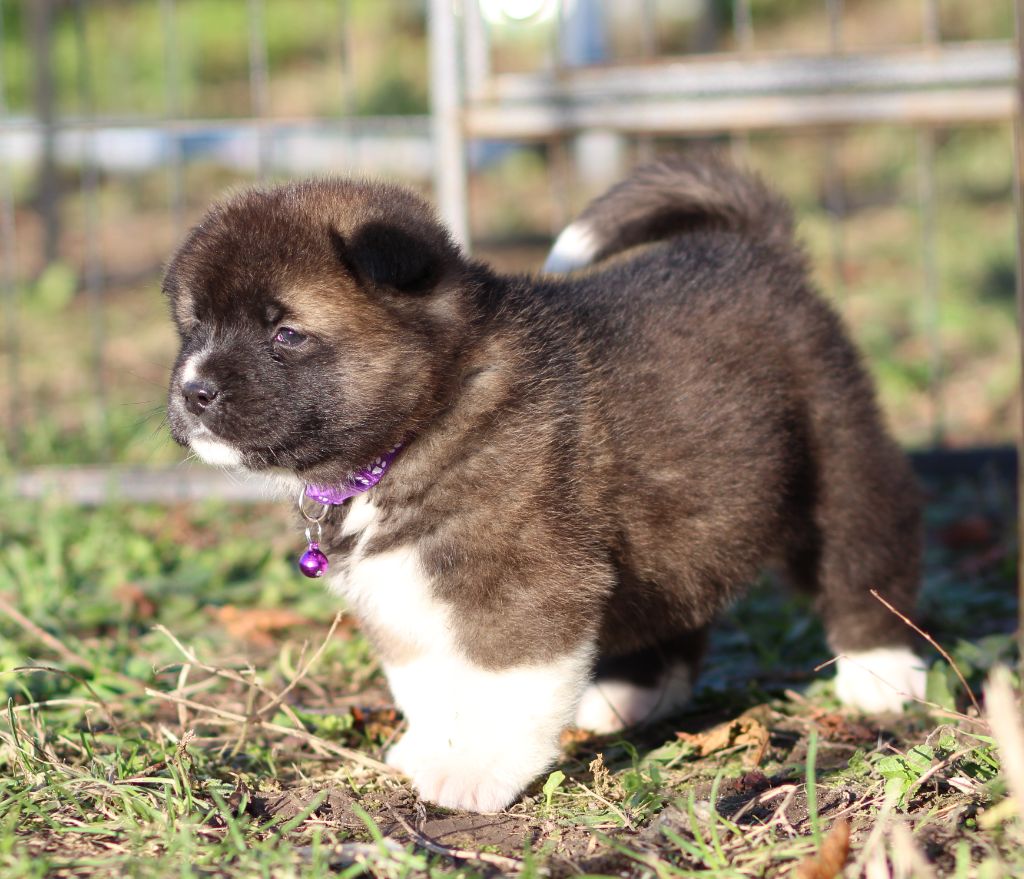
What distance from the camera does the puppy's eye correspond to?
2.79m

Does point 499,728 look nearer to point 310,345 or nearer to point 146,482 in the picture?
point 310,345

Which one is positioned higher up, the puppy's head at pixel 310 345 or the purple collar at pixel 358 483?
the puppy's head at pixel 310 345

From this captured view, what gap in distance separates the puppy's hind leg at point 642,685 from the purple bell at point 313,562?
0.88 m

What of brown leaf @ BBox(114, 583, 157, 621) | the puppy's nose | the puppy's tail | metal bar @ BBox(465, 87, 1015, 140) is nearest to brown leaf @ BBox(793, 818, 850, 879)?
the puppy's nose

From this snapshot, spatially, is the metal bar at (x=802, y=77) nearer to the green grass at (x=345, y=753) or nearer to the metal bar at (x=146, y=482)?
the metal bar at (x=146, y=482)

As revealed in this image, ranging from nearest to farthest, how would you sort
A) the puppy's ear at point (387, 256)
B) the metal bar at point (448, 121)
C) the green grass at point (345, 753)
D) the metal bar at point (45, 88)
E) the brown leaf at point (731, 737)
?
the green grass at point (345, 753), the puppy's ear at point (387, 256), the brown leaf at point (731, 737), the metal bar at point (448, 121), the metal bar at point (45, 88)

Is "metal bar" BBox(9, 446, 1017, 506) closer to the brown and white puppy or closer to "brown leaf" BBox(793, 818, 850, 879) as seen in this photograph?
the brown and white puppy

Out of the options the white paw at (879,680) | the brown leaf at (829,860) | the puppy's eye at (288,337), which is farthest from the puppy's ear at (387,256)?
the white paw at (879,680)

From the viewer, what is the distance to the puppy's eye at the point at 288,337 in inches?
110

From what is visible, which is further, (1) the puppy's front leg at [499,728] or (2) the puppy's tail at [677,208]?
(2) the puppy's tail at [677,208]

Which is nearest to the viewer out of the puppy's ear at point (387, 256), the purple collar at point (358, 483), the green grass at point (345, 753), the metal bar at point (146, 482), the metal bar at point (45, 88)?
the green grass at point (345, 753)

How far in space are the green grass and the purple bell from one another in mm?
210

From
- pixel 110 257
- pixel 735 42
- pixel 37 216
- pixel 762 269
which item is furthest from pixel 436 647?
pixel 735 42

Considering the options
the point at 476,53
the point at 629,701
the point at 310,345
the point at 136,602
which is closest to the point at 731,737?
the point at 629,701
